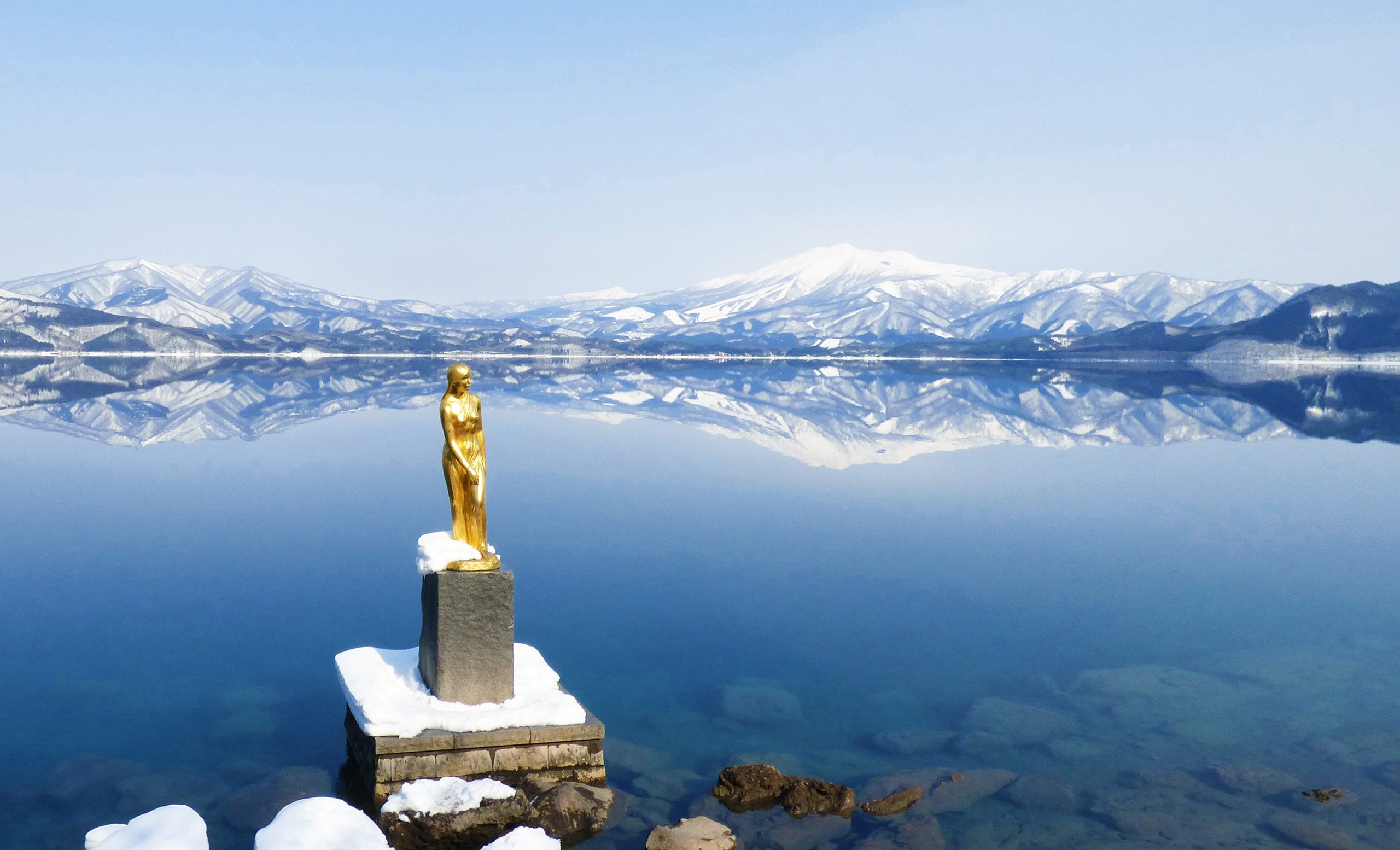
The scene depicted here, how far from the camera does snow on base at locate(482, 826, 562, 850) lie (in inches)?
384

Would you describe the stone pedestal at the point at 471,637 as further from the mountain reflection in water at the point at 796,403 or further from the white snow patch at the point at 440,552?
the mountain reflection in water at the point at 796,403

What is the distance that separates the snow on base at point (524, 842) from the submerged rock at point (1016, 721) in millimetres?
5886

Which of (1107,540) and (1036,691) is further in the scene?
(1107,540)

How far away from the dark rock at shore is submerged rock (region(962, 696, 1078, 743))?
2.81 meters

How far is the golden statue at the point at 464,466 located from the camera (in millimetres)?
12000

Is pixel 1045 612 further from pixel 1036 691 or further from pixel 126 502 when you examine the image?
pixel 126 502

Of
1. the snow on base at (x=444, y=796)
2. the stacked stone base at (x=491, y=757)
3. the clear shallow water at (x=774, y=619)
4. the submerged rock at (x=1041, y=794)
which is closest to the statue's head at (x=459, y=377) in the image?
the stacked stone base at (x=491, y=757)

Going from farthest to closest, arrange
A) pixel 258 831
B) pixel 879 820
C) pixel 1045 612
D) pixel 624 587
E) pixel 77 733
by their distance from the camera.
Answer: pixel 624 587, pixel 1045 612, pixel 77 733, pixel 879 820, pixel 258 831

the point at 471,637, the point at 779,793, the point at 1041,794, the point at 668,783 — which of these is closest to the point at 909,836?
the point at 779,793

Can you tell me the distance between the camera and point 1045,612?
19.2 metres

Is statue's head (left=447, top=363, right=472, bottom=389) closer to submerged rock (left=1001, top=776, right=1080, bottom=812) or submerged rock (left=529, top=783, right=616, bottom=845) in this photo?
submerged rock (left=529, top=783, right=616, bottom=845)

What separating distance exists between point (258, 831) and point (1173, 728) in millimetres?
10542

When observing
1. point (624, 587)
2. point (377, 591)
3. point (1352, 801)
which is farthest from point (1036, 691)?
point (377, 591)

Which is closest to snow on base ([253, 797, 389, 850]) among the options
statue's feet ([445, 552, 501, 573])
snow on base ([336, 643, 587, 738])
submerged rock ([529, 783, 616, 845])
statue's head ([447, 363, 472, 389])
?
snow on base ([336, 643, 587, 738])
